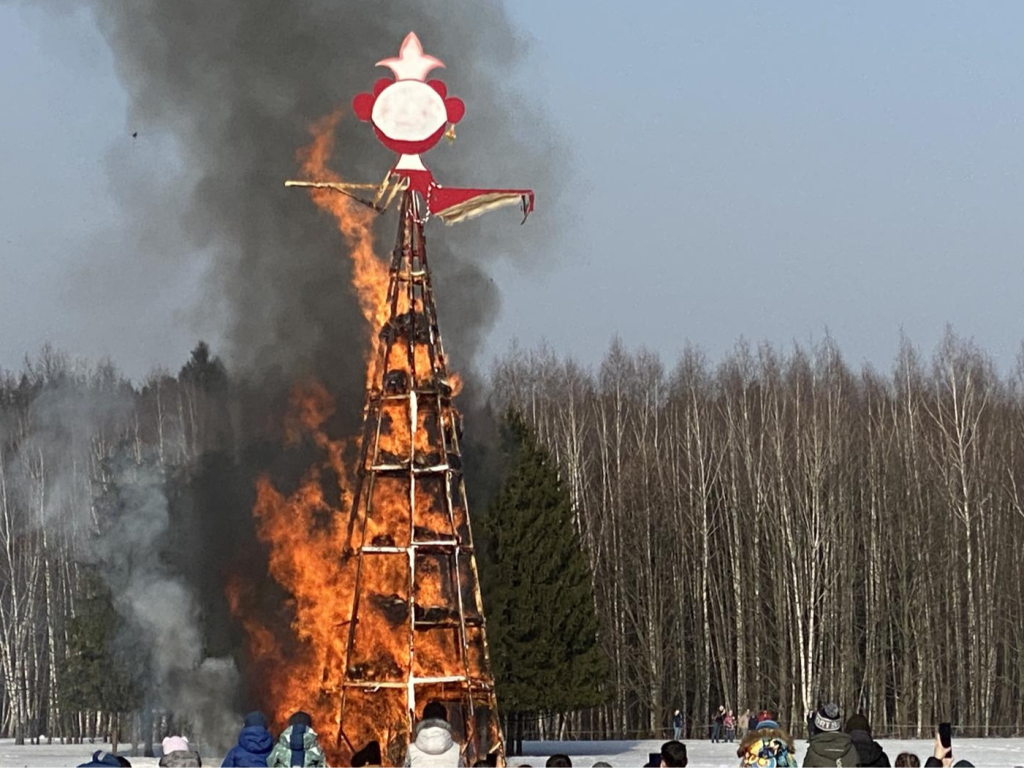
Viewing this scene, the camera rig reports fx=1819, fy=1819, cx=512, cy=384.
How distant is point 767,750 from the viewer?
49.2 ft

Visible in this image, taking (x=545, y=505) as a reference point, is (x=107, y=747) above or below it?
below

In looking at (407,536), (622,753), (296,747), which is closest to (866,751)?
(296,747)

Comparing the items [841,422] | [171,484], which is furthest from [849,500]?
[171,484]

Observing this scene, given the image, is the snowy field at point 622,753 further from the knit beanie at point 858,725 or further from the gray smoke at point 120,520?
the knit beanie at point 858,725

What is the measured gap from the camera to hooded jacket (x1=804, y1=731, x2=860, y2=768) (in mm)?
13852

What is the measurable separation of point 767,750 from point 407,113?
1517cm

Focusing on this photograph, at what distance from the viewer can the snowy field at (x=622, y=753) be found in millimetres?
42688

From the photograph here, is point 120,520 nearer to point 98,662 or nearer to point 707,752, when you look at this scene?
point 98,662

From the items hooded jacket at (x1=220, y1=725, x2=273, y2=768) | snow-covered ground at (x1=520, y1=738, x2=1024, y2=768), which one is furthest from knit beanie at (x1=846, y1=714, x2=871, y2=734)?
snow-covered ground at (x1=520, y1=738, x2=1024, y2=768)

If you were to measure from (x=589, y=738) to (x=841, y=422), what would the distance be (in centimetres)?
1568

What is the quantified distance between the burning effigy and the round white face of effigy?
0.9 inches

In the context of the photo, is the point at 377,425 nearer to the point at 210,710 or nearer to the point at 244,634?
the point at 244,634

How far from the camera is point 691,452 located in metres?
69.0

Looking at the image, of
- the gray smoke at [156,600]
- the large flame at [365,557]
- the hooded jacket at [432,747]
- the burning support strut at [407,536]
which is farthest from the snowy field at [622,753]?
the hooded jacket at [432,747]
